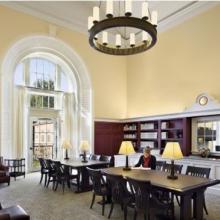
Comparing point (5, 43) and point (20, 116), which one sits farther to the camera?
point (20, 116)

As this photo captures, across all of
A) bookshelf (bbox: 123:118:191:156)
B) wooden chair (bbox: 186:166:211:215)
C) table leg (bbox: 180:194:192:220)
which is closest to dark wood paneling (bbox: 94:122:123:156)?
bookshelf (bbox: 123:118:191:156)

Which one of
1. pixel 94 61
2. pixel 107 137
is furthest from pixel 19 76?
pixel 107 137

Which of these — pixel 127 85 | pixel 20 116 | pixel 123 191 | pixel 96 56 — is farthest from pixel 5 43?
pixel 123 191

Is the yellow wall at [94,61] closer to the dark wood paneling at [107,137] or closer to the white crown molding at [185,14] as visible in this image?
the dark wood paneling at [107,137]

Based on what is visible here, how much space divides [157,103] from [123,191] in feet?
18.2

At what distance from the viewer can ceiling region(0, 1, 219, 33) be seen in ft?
25.9

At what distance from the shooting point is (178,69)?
8375 millimetres

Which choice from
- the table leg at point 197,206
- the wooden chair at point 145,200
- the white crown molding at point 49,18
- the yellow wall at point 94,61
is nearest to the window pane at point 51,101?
the yellow wall at point 94,61

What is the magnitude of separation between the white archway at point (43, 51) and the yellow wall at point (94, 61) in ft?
0.68

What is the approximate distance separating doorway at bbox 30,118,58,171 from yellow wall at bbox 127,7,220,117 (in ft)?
11.2

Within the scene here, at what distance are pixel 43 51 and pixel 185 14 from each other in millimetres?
5350

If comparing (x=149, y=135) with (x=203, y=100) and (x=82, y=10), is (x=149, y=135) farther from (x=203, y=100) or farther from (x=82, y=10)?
(x=82, y=10)

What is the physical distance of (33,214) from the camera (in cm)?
440

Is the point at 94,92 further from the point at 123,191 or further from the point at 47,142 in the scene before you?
the point at 123,191
